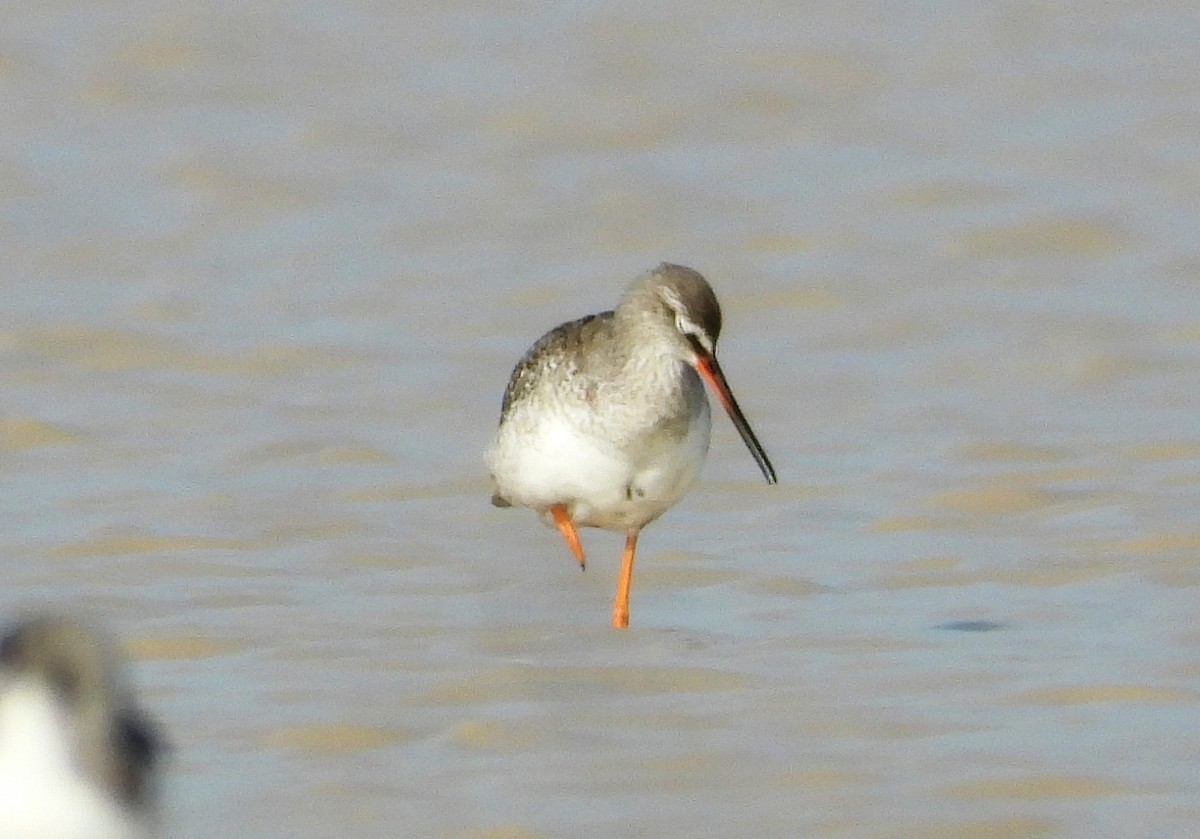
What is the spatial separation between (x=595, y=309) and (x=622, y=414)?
4.76 metres

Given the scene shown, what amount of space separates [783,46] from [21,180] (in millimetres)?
4780

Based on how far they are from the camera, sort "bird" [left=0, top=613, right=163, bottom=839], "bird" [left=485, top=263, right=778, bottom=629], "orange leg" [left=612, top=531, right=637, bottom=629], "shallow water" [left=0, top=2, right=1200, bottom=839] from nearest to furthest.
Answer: "bird" [left=0, top=613, right=163, bottom=839] → "shallow water" [left=0, top=2, right=1200, bottom=839] → "bird" [left=485, top=263, right=778, bottom=629] → "orange leg" [left=612, top=531, right=637, bottom=629]

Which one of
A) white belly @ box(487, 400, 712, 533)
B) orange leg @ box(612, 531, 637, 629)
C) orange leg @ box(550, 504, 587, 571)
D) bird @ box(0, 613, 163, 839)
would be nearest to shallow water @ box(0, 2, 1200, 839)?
orange leg @ box(612, 531, 637, 629)

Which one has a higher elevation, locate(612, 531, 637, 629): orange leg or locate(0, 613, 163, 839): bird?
locate(0, 613, 163, 839): bird

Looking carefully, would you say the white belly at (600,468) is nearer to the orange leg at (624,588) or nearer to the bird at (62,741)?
the orange leg at (624,588)

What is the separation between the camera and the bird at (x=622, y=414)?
936 cm

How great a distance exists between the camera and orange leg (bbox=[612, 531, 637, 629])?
31.5 feet

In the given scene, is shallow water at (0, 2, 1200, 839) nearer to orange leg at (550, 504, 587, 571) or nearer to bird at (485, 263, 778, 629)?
orange leg at (550, 504, 587, 571)

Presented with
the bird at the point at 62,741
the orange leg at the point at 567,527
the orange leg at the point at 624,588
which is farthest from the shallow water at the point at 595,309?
the bird at the point at 62,741

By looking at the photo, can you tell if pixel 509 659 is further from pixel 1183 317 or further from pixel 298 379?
pixel 1183 317

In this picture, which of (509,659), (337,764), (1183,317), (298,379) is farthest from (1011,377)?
(337,764)

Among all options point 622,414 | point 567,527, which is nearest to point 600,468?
point 622,414

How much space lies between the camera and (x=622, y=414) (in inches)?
367

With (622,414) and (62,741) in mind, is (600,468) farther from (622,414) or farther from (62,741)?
(62,741)
